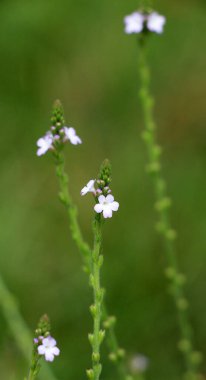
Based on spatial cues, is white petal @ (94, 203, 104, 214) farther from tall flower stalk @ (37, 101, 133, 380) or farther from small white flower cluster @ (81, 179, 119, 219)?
tall flower stalk @ (37, 101, 133, 380)

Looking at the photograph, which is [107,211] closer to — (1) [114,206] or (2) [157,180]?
(1) [114,206]

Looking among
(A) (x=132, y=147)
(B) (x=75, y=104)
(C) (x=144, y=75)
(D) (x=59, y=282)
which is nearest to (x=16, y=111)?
(B) (x=75, y=104)

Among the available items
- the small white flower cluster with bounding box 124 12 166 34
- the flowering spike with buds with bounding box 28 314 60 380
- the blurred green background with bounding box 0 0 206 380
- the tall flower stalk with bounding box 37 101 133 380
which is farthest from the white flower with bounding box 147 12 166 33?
the blurred green background with bounding box 0 0 206 380

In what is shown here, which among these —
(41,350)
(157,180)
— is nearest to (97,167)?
(157,180)

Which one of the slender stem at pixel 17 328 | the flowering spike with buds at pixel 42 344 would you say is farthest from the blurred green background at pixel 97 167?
the flowering spike with buds at pixel 42 344

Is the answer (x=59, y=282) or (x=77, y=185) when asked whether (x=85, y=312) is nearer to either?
(x=59, y=282)
